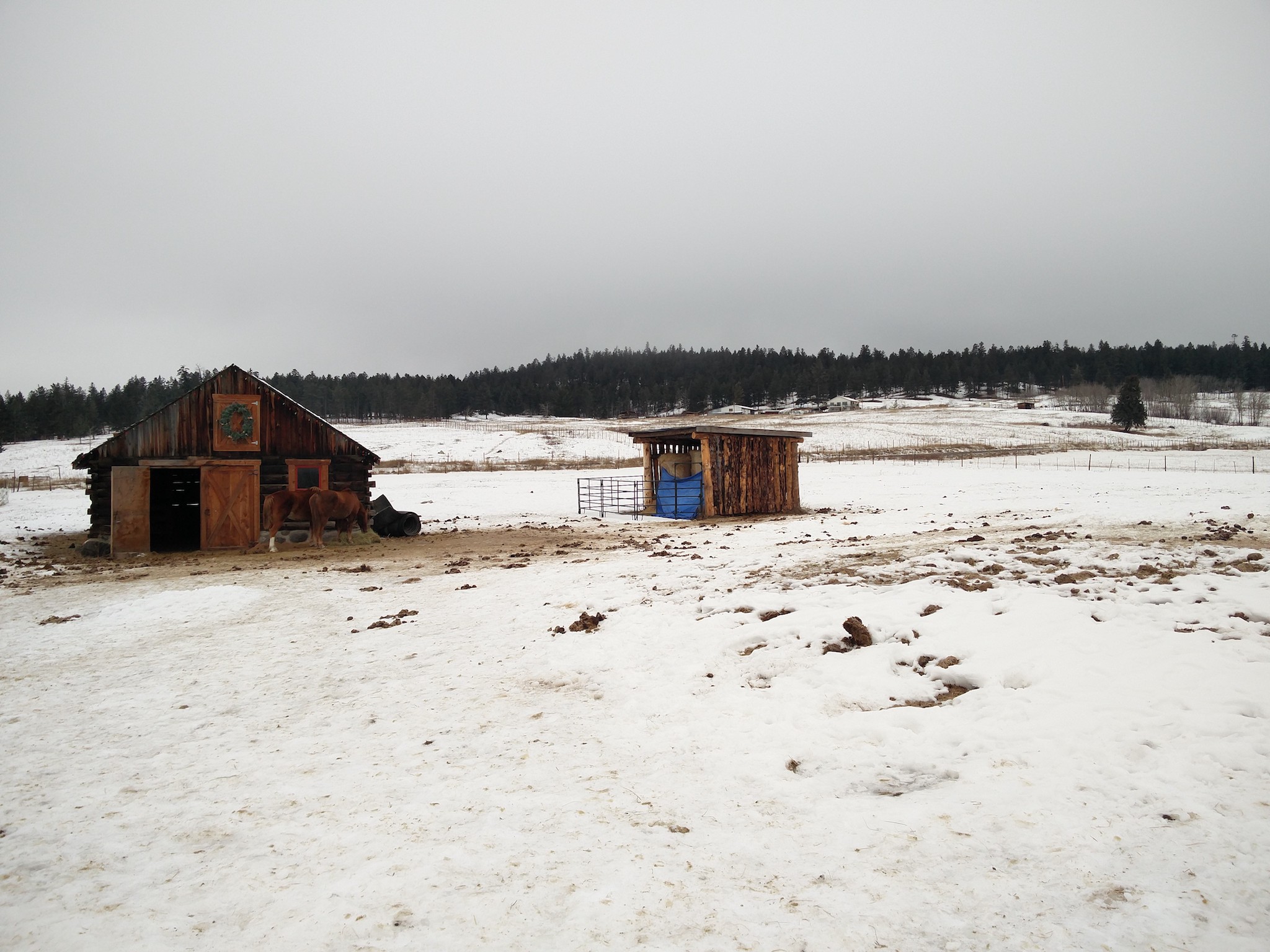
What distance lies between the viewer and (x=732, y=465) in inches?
921

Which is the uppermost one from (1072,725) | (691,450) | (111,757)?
(691,450)

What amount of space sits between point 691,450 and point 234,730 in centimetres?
2046

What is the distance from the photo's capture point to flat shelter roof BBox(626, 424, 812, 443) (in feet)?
73.9

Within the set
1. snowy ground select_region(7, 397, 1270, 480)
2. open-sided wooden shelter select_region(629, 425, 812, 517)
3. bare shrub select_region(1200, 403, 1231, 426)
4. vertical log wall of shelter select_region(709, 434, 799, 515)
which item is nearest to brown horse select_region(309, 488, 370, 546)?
open-sided wooden shelter select_region(629, 425, 812, 517)

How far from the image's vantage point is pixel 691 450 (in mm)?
25453

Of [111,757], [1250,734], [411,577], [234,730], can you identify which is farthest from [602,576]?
[1250,734]

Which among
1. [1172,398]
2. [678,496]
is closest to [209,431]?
[678,496]

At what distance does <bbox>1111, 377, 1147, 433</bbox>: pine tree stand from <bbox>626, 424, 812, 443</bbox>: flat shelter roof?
64.8 m

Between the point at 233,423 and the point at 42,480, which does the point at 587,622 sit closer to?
the point at 233,423

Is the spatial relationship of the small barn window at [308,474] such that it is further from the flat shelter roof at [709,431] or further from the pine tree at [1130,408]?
the pine tree at [1130,408]

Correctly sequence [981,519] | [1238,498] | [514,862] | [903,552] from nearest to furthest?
1. [514,862]
2. [903,552]
3. [981,519]
4. [1238,498]

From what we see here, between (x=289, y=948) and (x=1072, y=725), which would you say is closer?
(x=289, y=948)

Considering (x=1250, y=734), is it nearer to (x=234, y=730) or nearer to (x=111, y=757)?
(x=234, y=730)

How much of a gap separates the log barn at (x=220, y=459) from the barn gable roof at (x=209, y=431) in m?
0.02
